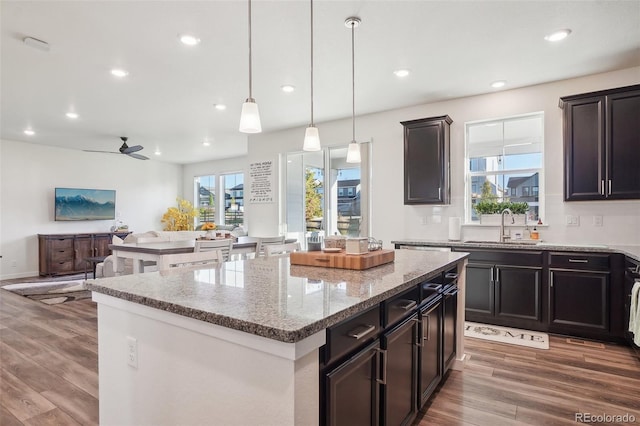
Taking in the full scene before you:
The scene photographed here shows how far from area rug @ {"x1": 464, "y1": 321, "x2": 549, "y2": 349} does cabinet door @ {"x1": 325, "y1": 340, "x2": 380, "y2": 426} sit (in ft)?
8.19

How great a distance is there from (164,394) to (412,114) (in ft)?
14.6

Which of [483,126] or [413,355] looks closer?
[413,355]

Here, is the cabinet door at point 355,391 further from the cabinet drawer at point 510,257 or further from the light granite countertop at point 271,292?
the cabinet drawer at point 510,257

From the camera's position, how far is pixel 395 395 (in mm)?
1687

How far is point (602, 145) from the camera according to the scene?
349cm

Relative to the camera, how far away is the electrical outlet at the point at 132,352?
1506 mm

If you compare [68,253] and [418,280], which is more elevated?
[418,280]

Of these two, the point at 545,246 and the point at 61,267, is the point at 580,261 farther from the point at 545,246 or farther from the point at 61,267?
the point at 61,267

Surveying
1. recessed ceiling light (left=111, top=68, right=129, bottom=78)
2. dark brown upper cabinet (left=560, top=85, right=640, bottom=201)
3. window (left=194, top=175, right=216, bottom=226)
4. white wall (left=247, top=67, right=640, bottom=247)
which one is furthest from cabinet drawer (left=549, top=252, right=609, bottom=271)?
window (left=194, top=175, right=216, bottom=226)

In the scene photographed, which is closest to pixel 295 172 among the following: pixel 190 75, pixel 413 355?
pixel 190 75

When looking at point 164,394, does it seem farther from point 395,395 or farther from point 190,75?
point 190,75

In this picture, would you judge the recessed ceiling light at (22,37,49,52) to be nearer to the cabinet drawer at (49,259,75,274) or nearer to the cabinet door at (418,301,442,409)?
the cabinet door at (418,301,442,409)

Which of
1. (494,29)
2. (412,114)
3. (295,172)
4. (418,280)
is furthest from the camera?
(295,172)

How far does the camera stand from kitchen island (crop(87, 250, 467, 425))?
1041 millimetres
